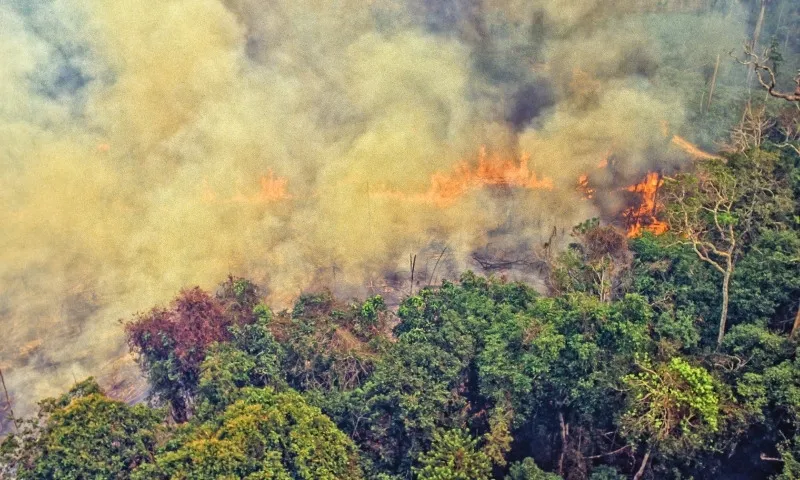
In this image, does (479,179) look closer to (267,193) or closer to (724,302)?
(267,193)

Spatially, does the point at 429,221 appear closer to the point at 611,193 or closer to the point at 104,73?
the point at 611,193

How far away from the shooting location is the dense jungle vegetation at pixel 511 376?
18.4 meters

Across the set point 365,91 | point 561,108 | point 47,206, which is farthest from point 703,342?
point 47,206

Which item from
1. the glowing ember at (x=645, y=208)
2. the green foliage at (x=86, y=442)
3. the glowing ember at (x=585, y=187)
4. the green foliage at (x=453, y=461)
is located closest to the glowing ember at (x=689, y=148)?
the glowing ember at (x=645, y=208)

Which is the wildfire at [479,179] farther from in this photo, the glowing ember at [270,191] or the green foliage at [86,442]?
the green foliage at [86,442]

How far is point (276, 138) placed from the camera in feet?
110

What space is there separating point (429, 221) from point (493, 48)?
10525 millimetres

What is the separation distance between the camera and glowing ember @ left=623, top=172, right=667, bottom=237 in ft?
109

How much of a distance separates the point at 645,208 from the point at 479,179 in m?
8.15

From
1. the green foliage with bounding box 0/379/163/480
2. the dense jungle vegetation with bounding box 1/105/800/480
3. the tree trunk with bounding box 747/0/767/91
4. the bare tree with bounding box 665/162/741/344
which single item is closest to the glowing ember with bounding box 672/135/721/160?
the tree trunk with bounding box 747/0/767/91

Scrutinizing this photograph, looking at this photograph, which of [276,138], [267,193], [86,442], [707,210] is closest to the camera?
[86,442]

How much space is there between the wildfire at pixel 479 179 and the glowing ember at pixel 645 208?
4093mm

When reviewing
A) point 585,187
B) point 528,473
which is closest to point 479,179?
point 585,187

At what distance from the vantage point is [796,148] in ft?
79.9
